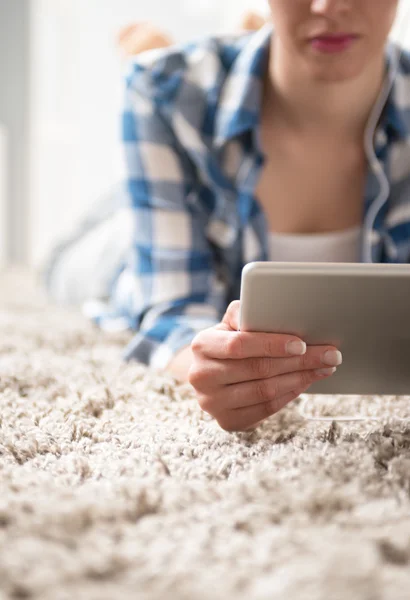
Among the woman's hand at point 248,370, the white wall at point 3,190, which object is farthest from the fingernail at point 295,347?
the white wall at point 3,190

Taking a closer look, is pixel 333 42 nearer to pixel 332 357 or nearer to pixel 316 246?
pixel 316 246

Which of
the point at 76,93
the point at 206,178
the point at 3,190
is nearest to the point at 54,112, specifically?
the point at 76,93

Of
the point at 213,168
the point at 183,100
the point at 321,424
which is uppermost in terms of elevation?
the point at 183,100

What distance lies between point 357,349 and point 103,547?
29 centimetres

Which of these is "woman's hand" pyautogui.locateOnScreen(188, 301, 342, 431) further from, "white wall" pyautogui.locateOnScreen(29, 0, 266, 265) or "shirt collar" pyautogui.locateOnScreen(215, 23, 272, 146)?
"white wall" pyautogui.locateOnScreen(29, 0, 266, 265)

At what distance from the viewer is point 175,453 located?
54 centimetres

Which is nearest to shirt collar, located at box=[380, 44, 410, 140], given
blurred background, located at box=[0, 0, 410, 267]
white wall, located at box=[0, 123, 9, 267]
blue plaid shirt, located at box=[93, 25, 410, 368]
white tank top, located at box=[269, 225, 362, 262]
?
blue plaid shirt, located at box=[93, 25, 410, 368]

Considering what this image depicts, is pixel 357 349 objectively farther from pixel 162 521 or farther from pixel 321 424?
pixel 162 521

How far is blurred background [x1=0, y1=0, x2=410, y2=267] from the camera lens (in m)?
3.06

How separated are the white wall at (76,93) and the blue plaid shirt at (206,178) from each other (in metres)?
1.79

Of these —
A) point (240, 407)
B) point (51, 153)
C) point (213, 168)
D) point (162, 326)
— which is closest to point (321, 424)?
point (240, 407)

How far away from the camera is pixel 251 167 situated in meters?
1.02

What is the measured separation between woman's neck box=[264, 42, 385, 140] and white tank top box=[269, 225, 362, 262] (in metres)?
0.18

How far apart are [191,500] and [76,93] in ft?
10.4
